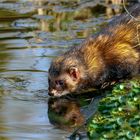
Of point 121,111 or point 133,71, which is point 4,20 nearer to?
point 133,71

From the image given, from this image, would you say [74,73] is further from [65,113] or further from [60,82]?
[65,113]

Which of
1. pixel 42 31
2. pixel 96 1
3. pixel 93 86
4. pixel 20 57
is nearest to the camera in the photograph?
pixel 93 86

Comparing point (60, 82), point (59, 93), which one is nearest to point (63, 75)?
point (60, 82)

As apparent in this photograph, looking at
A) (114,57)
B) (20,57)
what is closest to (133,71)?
(114,57)

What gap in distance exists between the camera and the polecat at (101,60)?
32.7ft

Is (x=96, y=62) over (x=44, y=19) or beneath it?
over

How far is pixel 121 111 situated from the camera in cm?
716

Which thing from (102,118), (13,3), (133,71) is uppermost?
(102,118)

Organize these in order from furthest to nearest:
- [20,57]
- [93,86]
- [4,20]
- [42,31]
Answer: [4,20] < [42,31] < [20,57] < [93,86]

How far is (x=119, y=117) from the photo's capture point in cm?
695

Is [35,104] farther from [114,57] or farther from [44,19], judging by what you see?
[44,19]

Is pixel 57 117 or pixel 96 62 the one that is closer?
pixel 57 117

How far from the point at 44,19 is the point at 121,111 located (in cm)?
785

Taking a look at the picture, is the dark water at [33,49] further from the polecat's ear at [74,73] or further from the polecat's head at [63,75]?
the polecat's ear at [74,73]
